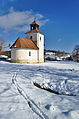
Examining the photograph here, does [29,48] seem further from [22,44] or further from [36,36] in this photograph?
[36,36]

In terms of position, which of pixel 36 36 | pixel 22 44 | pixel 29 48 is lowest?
pixel 29 48

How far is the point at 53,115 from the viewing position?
2.54m

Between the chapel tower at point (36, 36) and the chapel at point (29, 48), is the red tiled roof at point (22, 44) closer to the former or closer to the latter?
the chapel at point (29, 48)

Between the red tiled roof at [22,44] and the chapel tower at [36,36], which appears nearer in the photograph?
the red tiled roof at [22,44]

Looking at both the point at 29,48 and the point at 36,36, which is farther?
the point at 36,36

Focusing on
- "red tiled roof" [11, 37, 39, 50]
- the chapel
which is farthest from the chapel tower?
"red tiled roof" [11, 37, 39, 50]

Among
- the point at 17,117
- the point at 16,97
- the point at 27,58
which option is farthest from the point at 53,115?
the point at 27,58

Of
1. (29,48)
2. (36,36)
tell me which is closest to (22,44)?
(29,48)

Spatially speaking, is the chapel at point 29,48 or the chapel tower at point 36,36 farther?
the chapel tower at point 36,36

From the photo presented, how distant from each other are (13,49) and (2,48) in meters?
18.1

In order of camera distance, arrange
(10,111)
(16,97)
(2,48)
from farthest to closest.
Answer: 1. (2,48)
2. (16,97)
3. (10,111)

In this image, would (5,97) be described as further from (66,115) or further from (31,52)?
(31,52)

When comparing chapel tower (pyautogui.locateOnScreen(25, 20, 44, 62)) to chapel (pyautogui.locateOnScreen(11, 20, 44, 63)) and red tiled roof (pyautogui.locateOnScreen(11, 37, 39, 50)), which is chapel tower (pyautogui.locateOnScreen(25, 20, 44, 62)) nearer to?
chapel (pyautogui.locateOnScreen(11, 20, 44, 63))

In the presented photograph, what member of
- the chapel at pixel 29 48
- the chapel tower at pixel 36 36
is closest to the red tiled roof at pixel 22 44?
the chapel at pixel 29 48
